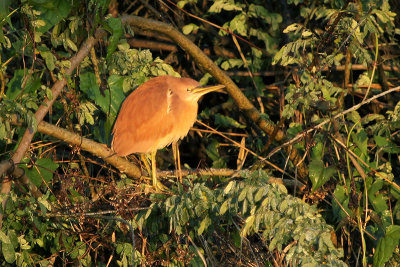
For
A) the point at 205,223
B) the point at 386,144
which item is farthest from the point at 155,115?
the point at 386,144

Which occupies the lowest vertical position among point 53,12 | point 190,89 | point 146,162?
point 146,162

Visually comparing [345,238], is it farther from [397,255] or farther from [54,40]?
[54,40]

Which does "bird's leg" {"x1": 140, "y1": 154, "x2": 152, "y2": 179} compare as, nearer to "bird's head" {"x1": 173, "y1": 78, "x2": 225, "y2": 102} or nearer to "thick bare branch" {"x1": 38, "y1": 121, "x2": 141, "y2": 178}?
"thick bare branch" {"x1": 38, "y1": 121, "x2": 141, "y2": 178}

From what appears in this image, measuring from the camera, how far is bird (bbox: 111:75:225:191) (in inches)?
115

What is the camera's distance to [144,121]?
3.02 metres

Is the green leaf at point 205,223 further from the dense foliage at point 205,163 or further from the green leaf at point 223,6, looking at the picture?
the green leaf at point 223,6

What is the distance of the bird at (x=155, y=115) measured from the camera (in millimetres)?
2912

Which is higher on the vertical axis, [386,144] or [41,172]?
[41,172]

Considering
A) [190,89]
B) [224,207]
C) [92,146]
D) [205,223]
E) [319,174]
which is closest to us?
[224,207]

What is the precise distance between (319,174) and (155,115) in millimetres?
851

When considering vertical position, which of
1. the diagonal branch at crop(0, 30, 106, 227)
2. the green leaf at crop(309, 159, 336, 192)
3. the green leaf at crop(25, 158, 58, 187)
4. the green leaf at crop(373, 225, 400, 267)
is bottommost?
the green leaf at crop(373, 225, 400, 267)

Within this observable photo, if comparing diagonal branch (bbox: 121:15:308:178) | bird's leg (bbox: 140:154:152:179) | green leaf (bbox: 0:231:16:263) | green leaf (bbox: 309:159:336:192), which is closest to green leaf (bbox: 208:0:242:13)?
diagonal branch (bbox: 121:15:308:178)

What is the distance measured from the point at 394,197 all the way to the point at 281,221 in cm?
135

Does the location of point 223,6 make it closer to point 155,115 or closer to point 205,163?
point 155,115
